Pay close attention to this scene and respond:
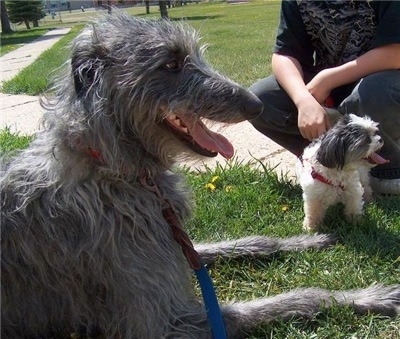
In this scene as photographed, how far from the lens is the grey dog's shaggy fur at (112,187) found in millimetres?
2283

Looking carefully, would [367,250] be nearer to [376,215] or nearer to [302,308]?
[376,215]

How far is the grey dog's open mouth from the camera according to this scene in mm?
2385

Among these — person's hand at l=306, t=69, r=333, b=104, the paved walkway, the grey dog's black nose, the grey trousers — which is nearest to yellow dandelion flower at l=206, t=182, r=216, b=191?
the paved walkway

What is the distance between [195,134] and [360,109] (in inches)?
69.6

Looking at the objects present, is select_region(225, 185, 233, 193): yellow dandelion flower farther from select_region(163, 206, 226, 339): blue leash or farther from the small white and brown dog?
select_region(163, 206, 226, 339): blue leash

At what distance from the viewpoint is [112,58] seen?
2.30 meters

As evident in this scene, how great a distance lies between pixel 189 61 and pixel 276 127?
6.50ft

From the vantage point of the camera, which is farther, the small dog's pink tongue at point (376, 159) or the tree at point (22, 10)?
the tree at point (22, 10)

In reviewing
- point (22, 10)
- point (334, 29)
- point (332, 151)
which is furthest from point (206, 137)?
point (22, 10)

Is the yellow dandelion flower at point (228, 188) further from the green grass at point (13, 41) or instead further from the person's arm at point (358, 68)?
the green grass at point (13, 41)

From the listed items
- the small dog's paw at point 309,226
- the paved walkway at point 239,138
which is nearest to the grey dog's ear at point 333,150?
the small dog's paw at point 309,226

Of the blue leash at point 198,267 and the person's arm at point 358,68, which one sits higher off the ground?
the person's arm at point 358,68

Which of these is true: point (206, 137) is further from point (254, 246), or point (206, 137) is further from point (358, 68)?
point (358, 68)

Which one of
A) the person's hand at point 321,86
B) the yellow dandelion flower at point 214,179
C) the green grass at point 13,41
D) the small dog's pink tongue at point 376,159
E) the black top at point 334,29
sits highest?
the black top at point 334,29
